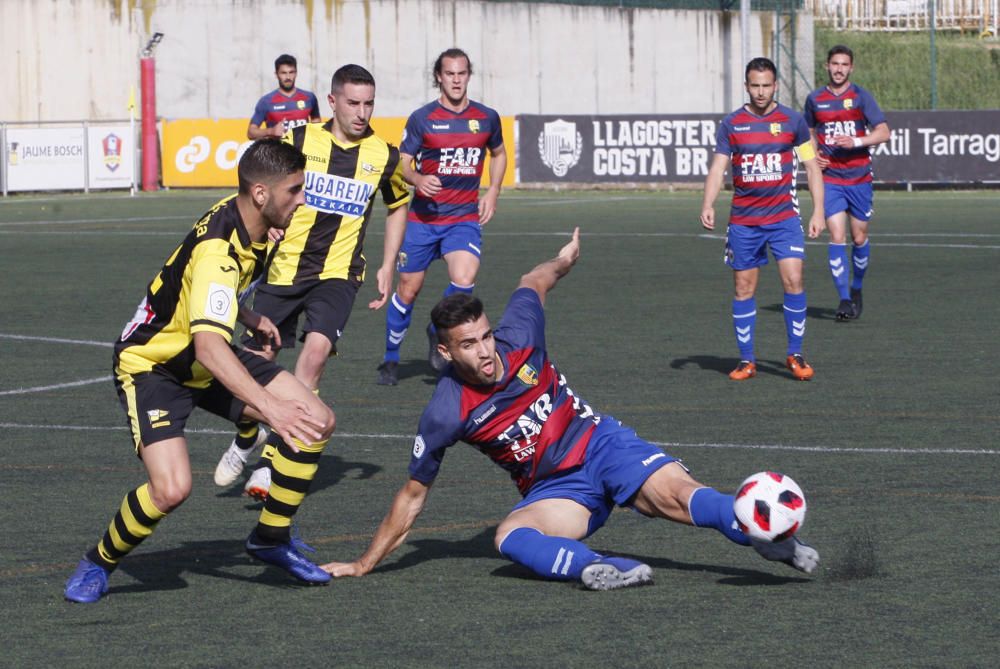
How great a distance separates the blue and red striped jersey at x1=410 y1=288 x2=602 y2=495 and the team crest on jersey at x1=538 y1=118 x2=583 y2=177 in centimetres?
2750

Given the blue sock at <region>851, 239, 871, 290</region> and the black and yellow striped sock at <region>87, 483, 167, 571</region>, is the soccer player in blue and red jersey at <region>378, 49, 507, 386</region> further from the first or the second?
the black and yellow striped sock at <region>87, 483, 167, 571</region>

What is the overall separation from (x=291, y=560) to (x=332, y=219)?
3153mm

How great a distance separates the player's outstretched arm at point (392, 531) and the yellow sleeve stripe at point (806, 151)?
6.44m

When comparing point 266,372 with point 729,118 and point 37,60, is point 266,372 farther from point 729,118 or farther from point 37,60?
point 37,60

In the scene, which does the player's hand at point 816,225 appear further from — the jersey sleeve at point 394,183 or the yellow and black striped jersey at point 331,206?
the yellow and black striped jersey at point 331,206

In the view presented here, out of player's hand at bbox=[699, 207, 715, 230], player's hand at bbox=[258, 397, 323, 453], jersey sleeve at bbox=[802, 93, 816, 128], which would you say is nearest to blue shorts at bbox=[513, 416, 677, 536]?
player's hand at bbox=[258, 397, 323, 453]

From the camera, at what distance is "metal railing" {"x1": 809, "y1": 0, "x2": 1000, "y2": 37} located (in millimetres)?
46375

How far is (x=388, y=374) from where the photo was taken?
11.9m

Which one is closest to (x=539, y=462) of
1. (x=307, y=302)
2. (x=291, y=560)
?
(x=291, y=560)

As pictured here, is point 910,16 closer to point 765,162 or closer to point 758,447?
point 765,162

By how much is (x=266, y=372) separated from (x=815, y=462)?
332 centimetres

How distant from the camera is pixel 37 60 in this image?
132 ft

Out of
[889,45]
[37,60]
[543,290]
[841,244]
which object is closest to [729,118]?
[841,244]

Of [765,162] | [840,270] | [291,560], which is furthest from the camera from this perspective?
[840,270]
